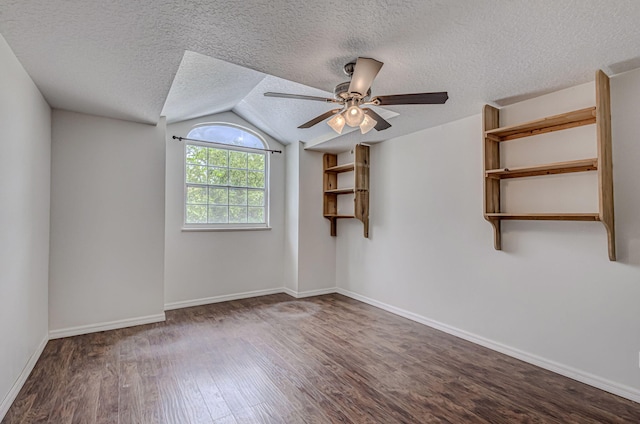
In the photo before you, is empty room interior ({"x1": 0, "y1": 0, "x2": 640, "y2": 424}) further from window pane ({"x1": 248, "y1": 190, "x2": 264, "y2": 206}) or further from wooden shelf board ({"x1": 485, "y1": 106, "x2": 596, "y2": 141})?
window pane ({"x1": 248, "y1": 190, "x2": 264, "y2": 206})

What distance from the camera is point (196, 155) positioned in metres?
4.52

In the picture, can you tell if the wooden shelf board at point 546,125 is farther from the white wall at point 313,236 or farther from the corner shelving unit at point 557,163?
the white wall at point 313,236

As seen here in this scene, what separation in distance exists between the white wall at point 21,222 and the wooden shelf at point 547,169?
3620 millimetres

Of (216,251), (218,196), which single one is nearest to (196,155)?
(218,196)

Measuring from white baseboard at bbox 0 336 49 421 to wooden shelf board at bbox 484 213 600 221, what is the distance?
3781 mm

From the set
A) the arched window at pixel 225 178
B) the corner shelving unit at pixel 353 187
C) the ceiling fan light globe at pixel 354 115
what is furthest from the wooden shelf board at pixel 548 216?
the arched window at pixel 225 178

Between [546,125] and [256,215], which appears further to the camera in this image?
[256,215]

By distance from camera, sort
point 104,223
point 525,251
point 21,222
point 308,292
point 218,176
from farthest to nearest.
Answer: point 308,292 → point 218,176 → point 104,223 → point 525,251 → point 21,222

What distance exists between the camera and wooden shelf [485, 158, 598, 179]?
230cm

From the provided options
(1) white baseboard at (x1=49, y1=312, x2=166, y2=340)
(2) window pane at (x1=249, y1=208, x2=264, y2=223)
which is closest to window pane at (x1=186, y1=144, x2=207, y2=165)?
(2) window pane at (x1=249, y1=208, x2=264, y2=223)

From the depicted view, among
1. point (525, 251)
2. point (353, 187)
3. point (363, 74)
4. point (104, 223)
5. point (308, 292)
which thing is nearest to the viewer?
point (363, 74)

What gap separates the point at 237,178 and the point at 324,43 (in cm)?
310

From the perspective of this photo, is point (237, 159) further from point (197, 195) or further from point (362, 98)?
point (362, 98)

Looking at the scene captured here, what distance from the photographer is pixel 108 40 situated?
6.45 ft
